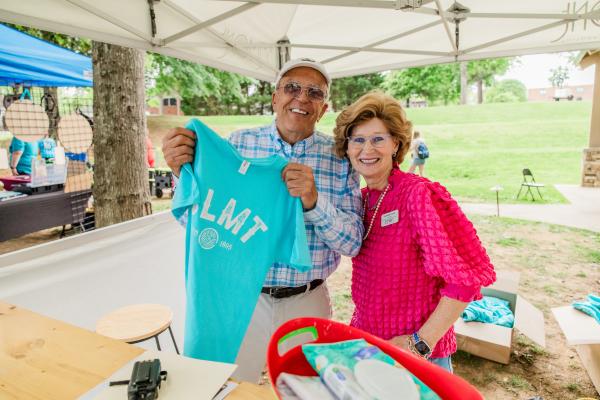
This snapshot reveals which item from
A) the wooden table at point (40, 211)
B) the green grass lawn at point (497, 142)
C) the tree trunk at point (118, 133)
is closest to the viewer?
the tree trunk at point (118, 133)

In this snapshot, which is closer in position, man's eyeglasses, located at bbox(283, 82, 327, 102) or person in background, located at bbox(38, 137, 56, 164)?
man's eyeglasses, located at bbox(283, 82, 327, 102)

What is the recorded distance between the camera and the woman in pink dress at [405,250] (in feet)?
4.39

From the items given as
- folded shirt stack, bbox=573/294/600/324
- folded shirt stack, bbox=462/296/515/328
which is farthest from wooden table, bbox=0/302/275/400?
folded shirt stack, bbox=573/294/600/324

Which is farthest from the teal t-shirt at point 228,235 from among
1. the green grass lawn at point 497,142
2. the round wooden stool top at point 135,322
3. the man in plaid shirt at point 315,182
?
the green grass lawn at point 497,142

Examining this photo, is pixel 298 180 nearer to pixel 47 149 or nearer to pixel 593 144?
pixel 47 149

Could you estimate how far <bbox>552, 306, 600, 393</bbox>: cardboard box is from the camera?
270cm

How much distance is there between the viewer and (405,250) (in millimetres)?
1414

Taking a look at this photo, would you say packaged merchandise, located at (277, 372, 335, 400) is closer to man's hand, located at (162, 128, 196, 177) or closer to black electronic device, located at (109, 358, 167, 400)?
black electronic device, located at (109, 358, 167, 400)

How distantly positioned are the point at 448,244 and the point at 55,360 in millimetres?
1365

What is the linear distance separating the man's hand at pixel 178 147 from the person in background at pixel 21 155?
256 inches

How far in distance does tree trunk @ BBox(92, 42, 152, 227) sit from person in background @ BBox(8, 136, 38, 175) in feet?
13.4

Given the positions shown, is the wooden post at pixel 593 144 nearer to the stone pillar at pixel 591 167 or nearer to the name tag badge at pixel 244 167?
the stone pillar at pixel 591 167

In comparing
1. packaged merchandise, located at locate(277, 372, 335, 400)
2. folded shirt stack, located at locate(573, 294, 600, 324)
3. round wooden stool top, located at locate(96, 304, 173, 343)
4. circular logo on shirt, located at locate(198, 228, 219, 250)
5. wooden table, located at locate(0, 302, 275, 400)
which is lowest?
folded shirt stack, located at locate(573, 294, 600, 324)

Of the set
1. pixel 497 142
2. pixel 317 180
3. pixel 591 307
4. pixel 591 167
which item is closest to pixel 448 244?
pixel 317 180
